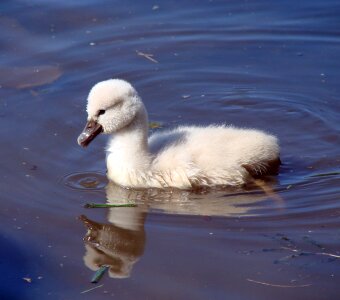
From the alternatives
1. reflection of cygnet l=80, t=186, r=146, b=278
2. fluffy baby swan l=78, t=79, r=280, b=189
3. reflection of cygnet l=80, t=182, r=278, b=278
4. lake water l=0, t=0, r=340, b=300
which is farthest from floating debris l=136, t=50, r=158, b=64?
reflection of cygnet l=80, t=186, r=146, b=278

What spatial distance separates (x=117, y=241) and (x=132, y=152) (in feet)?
2.91

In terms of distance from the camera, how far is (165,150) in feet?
19.5

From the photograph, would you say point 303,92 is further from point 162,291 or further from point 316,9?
point 162,291

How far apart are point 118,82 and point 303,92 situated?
7.10 feet

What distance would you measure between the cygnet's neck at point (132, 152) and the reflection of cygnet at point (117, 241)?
0.31 m

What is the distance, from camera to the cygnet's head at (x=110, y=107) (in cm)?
577

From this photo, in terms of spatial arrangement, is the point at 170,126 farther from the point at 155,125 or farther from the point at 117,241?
the point at 117,241

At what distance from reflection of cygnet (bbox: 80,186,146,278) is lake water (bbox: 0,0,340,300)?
1 centimetres

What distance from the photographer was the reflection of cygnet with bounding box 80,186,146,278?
491cm

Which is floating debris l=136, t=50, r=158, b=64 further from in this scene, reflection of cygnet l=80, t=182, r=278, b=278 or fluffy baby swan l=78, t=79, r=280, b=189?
reflection of cygnet l=80, t=182, r=278, b=278

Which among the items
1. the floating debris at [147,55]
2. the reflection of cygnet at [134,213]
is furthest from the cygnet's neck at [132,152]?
the floating debris at [147,55]

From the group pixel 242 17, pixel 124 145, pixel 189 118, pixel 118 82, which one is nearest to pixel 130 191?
pixel 124 145

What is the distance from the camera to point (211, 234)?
5.17 metres

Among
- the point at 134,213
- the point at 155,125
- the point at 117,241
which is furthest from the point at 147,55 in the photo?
the point at 117,241
